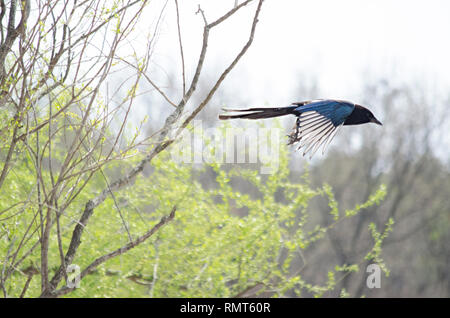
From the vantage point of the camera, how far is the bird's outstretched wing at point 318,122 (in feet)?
6.91

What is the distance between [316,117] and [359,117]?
0.30 metres

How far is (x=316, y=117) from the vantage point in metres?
2.26

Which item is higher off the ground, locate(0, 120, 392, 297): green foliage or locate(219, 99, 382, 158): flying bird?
locate(219, 99, 382, 158): flying bird

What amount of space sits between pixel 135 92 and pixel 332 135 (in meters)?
0.82

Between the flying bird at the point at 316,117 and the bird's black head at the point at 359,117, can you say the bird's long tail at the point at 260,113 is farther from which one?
the bird's black head at the point at 359,117

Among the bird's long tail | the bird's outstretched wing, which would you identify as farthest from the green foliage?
the bird's long tail

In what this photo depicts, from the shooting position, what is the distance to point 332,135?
222cm

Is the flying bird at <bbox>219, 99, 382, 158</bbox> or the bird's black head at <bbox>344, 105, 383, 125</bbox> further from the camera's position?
the bird's black head at <bbox>344, 105, 383, 125</bbox>

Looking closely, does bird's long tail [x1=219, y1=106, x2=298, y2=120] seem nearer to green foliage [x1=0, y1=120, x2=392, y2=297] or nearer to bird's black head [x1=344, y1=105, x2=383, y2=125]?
bird's black head [x1=344, y1=105, x2=383, y2=125]

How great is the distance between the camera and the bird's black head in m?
2.40

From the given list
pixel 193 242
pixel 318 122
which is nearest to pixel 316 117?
pixel 318 122

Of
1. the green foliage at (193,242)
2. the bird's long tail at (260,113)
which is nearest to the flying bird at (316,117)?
the bird's long tail at (260,113)

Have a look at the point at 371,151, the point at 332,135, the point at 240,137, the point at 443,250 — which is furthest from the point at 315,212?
Result: the point at 332,135

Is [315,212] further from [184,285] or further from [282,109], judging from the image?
[282,109]
